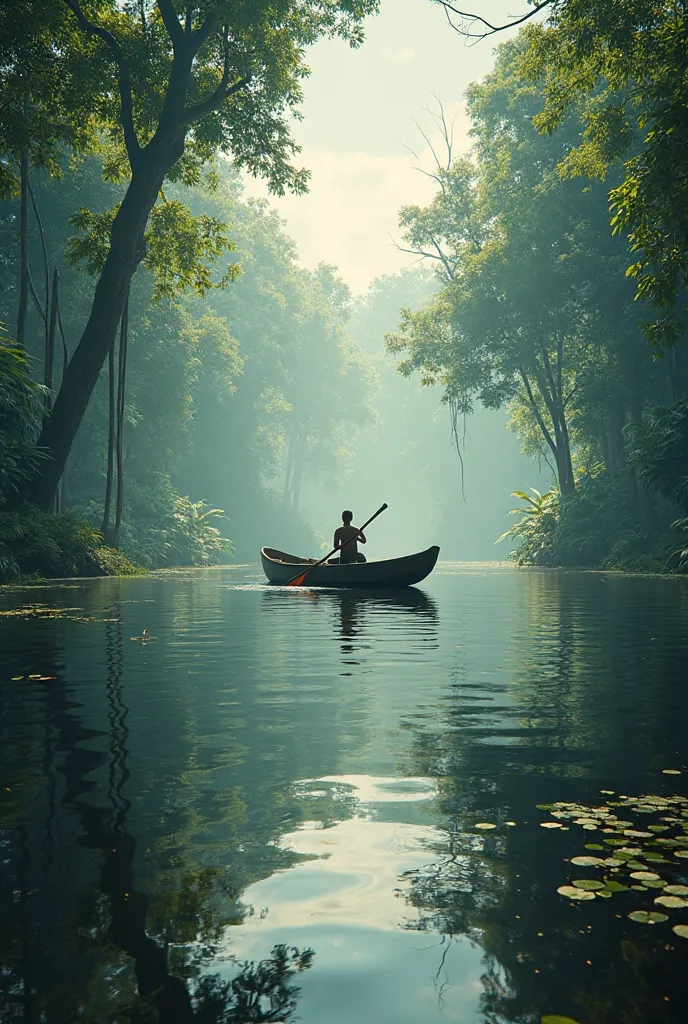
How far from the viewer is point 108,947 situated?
118 inches

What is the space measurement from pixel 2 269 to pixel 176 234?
13.7 m

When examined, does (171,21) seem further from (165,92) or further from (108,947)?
(108,947)

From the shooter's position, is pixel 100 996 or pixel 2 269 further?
pixel 2 269

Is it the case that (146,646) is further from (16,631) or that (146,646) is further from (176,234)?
(176,234)

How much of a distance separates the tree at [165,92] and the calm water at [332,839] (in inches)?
623

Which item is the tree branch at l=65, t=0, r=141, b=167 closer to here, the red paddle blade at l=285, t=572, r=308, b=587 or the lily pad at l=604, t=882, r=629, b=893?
the red paddle blade at l=285, t=572, r=308, b=587

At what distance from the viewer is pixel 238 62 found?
1007 inches

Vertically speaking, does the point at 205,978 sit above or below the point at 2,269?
below

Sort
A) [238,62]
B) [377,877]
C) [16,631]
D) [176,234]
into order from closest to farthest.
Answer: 1. [377,877]
2. [16,631]
3. [238,62]
4. [176,234]

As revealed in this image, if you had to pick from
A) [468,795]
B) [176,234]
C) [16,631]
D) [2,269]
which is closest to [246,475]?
[2,269]

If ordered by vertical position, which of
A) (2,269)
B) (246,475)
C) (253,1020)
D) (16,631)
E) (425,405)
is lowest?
(253,1020)

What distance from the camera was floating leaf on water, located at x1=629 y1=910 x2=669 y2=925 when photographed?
317 centimetres

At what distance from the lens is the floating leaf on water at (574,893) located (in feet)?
11.1

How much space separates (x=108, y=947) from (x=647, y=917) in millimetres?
1677
